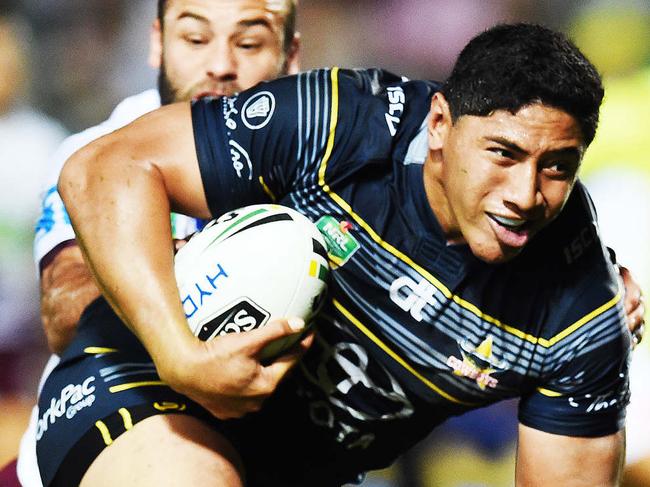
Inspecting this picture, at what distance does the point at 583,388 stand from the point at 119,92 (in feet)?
7.35

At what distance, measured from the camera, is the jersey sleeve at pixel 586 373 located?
1859mm

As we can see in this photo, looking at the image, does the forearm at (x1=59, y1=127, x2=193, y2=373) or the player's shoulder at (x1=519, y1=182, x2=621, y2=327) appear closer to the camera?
the forearm at (x1=59, y1=127, x2=193, y2=373)

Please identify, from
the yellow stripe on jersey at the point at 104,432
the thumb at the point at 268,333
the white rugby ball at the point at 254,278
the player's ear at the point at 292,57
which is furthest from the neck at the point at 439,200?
the player's ear at the point at 292,57

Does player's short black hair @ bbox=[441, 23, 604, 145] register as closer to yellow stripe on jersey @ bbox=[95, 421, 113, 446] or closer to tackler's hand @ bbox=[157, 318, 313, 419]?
tackler's hand @ bbox=[157, 318, 313, 419]

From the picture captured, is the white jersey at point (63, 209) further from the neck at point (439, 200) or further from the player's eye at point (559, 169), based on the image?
the player's eye at point (559, 169)

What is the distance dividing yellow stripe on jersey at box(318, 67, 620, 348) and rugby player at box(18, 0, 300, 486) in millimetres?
698

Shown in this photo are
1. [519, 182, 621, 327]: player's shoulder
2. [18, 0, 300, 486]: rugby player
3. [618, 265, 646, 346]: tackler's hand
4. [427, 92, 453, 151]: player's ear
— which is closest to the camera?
[427, 92, 453, 151]: player's ear

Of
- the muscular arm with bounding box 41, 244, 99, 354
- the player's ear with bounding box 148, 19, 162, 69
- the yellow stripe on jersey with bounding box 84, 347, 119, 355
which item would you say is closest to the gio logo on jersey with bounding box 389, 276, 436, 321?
the yellow stripe on jersey with bounding box 84, 347, 119, 355

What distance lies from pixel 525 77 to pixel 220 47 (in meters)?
1.14

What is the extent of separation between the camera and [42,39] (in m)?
3.75

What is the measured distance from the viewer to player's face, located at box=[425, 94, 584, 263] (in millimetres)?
1652

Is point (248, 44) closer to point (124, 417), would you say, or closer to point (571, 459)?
point (124, 417)

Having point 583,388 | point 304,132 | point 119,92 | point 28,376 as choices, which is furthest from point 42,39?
point 583,388

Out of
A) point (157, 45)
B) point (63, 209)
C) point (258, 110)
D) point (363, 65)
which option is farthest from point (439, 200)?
point (363, 65)
